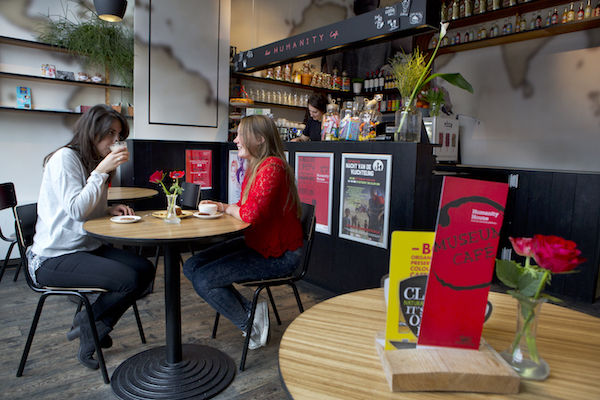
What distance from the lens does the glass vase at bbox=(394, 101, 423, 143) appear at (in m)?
2.76

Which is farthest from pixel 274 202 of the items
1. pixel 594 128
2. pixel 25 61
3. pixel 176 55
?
pixel 594 128

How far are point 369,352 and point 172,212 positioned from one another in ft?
4.96

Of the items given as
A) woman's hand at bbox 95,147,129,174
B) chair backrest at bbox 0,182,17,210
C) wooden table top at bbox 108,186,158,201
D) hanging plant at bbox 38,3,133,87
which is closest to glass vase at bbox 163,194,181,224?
woman's hand at bbox 95,147,129,174

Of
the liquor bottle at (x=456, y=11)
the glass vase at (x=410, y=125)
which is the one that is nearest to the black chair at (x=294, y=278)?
the glass vase at (x=410, y=125)

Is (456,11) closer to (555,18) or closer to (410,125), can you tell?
(555,18)

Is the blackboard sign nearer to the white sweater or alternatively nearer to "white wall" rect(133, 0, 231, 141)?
"white wall" rect(133, 0, 231, 141)

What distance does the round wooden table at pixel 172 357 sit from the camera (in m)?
1.79

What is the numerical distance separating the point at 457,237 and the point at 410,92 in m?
2.53

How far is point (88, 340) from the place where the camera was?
2059 millimetres

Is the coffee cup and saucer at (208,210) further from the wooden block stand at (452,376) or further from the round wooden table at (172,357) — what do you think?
the wooden block stand at (452,376)

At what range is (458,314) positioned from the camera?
2.33 feet

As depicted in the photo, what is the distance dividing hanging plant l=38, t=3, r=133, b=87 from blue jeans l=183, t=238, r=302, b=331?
3091mm

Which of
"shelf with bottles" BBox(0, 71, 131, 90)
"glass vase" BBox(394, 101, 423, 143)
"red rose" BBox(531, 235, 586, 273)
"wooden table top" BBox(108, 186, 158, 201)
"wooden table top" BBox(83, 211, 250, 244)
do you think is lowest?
"wooden table top" BBox(108, 186, 158, 201)

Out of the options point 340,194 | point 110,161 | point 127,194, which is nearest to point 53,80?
point 127,194
